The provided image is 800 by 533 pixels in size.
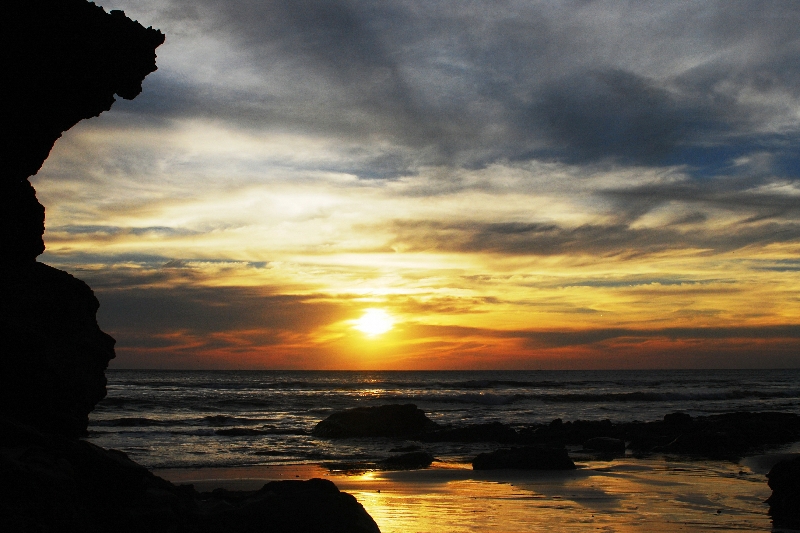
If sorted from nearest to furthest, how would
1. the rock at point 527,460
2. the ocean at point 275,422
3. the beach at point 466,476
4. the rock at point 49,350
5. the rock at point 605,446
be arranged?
1. the rock at point 49,350
2. the beach at point 466,476
3. the rock at point 527,460
4. the ocean at point 275,422
5. the rock at point 605,446

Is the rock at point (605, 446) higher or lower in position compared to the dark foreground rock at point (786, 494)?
lower

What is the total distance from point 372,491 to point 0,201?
9.26m

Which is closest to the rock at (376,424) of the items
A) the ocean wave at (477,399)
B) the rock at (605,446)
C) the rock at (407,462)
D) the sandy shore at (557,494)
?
the rock at (407,462)

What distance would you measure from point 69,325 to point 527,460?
41.7ft

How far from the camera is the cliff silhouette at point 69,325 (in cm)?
637

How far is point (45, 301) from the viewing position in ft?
23.9

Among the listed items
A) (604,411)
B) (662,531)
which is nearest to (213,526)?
(662,531)

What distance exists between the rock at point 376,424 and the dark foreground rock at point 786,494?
16782 millimetres

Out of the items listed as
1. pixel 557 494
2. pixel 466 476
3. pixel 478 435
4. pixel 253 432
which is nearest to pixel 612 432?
pixel 478 435

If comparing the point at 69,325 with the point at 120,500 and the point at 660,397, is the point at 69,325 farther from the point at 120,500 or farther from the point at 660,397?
the point at 660,397

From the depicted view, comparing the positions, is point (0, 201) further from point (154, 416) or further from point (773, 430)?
point (154, 416)

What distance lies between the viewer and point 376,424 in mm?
27953

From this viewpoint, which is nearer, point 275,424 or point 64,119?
point 64,119

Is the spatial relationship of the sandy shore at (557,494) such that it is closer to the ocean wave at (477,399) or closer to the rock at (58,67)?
the rock at (58,67)
